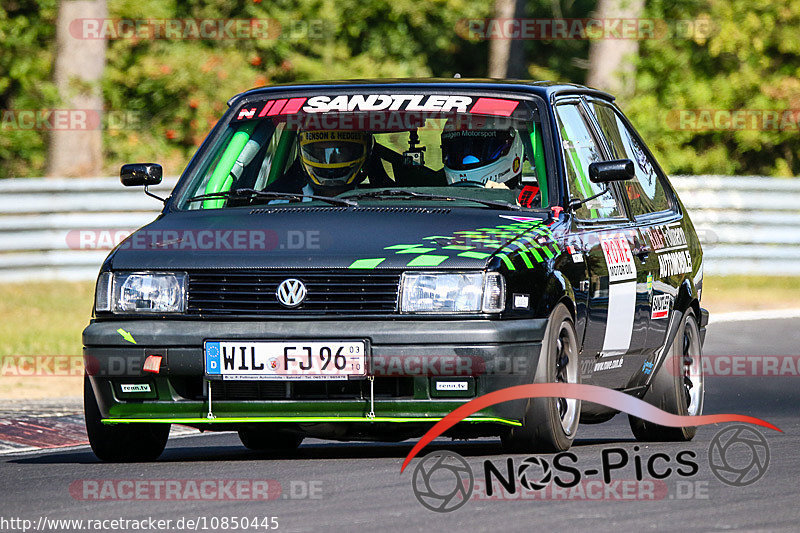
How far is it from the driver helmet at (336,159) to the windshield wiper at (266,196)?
0.54ft

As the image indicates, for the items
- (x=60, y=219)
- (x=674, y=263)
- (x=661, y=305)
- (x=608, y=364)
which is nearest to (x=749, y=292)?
(x=60, y=219)

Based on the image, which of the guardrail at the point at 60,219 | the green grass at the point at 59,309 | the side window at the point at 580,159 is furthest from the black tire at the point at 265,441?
the guardrail at the point at 60,219

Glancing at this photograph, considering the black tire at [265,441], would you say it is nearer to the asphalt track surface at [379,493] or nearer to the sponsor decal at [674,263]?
the asphalt track surface at [379,493]

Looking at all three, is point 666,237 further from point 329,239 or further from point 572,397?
point 329,239

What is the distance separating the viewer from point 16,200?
19500 millimetres

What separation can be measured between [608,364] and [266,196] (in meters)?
1.75

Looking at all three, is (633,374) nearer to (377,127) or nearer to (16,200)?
(377,127)

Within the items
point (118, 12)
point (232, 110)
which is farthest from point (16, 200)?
point (232, 110)

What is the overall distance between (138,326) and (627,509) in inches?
86.6

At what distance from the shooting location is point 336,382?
6.80 meters

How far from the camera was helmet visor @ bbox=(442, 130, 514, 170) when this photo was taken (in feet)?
25.5

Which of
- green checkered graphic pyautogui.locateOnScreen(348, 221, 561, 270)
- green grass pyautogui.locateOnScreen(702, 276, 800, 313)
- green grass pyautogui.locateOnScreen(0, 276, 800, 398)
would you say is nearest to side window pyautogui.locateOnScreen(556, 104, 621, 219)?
green checkered graphic pyautogui.locateOnScreen(348, 221, 561, 270)

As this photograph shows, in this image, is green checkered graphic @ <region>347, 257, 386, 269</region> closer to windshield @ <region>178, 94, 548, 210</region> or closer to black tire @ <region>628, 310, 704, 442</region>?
windshield @ <region>178, 94, 548, 210</region>

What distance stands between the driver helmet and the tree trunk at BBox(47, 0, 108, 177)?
15159 millimetres
